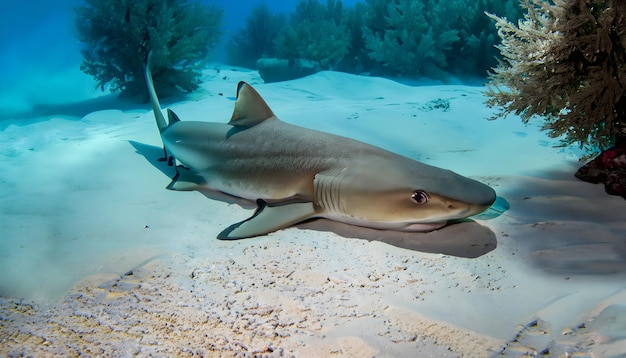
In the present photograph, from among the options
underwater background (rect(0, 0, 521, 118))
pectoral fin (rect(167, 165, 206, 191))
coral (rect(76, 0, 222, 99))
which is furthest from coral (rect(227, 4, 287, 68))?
pectoral fin (rect(167, 165, 206, 191))

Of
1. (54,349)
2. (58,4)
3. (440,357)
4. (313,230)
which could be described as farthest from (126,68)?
(58,4)

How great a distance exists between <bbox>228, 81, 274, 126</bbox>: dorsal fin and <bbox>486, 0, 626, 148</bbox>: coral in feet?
8.61

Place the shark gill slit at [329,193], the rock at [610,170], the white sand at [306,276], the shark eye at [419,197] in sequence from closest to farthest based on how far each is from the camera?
1. the white sand at [306,276]
2. the shark eye at [419,197]
3. the shark gill slit at [329,193]
4. the rock at [610,170]

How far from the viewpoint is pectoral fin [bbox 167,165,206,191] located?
4.13 m

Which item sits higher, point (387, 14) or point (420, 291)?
point (387, 14)

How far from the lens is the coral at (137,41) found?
10641 mm

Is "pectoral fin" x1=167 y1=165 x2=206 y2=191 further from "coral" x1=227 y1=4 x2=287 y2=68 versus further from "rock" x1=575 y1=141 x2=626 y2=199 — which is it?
"coral" x1=227 y1=4 x2=287 y2=68

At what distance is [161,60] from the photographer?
10.4m

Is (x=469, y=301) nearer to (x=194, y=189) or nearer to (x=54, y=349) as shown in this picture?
(x=54, y=349)

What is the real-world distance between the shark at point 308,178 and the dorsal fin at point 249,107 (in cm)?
1

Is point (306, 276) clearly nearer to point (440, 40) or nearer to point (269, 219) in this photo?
point (269, 219)

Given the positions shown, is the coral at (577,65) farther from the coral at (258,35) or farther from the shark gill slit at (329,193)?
the coral at (258,35)

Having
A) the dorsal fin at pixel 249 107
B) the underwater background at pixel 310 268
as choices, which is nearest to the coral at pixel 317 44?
the underwater background at pixel 310 268

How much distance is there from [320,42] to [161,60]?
284 inches
